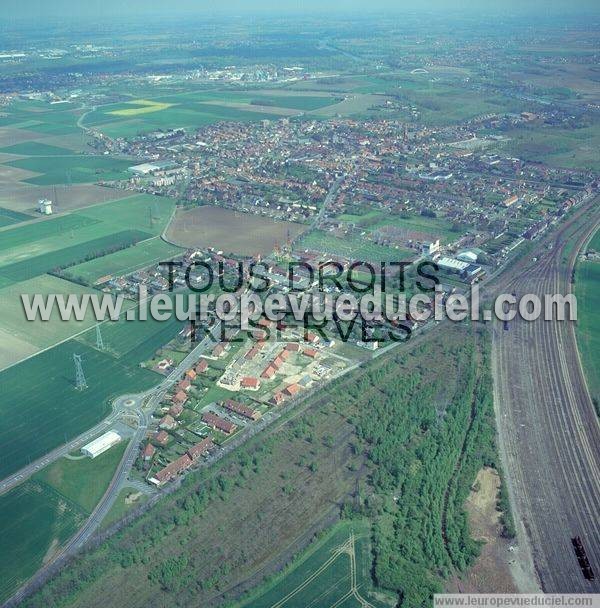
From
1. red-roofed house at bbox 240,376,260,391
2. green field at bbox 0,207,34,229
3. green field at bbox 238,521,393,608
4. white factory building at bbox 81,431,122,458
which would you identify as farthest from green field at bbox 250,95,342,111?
green field at bbox 238,521,393,608

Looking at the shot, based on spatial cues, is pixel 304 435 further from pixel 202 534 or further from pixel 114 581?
pixel 114 581

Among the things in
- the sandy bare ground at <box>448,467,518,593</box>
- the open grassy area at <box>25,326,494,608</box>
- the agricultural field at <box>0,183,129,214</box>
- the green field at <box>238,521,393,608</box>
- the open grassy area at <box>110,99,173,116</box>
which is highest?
the open grassy area at <box>110,99,173,116</box>

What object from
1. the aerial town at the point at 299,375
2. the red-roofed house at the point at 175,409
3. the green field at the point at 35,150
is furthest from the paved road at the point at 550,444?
the green field at the point at 35,150

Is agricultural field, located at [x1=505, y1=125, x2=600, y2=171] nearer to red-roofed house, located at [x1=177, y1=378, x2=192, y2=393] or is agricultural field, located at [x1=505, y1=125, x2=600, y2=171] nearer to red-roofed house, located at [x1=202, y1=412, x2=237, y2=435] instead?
red-roofed house, located at [x1=177, y1=378, x2=192, y2=393]

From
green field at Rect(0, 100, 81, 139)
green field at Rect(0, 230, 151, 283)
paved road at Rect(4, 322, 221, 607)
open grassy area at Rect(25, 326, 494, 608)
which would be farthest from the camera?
green field at Rect(0, 100, 81, 139)

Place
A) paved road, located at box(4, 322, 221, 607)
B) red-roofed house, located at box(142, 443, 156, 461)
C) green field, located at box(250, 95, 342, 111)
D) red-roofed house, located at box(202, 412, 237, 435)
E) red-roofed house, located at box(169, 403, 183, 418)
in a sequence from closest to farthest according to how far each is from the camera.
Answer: paved road, located at box(4, 322, 221, 607) < red-roofed house, located at box(142, 443, 156, 461) < red-roofed house, located at box(202, 412, 237, 435) < red-roofed house, located at box(169, 403, 183, 418) < green field, located at box(250, 95, 342, 111)

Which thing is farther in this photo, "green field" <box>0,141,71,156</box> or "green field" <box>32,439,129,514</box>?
"green field" <box>0,141,71,156</box>

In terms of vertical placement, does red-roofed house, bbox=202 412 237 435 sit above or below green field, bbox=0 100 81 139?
below

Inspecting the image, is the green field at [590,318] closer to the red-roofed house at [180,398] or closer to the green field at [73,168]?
the red-roofed house at [180,398]
